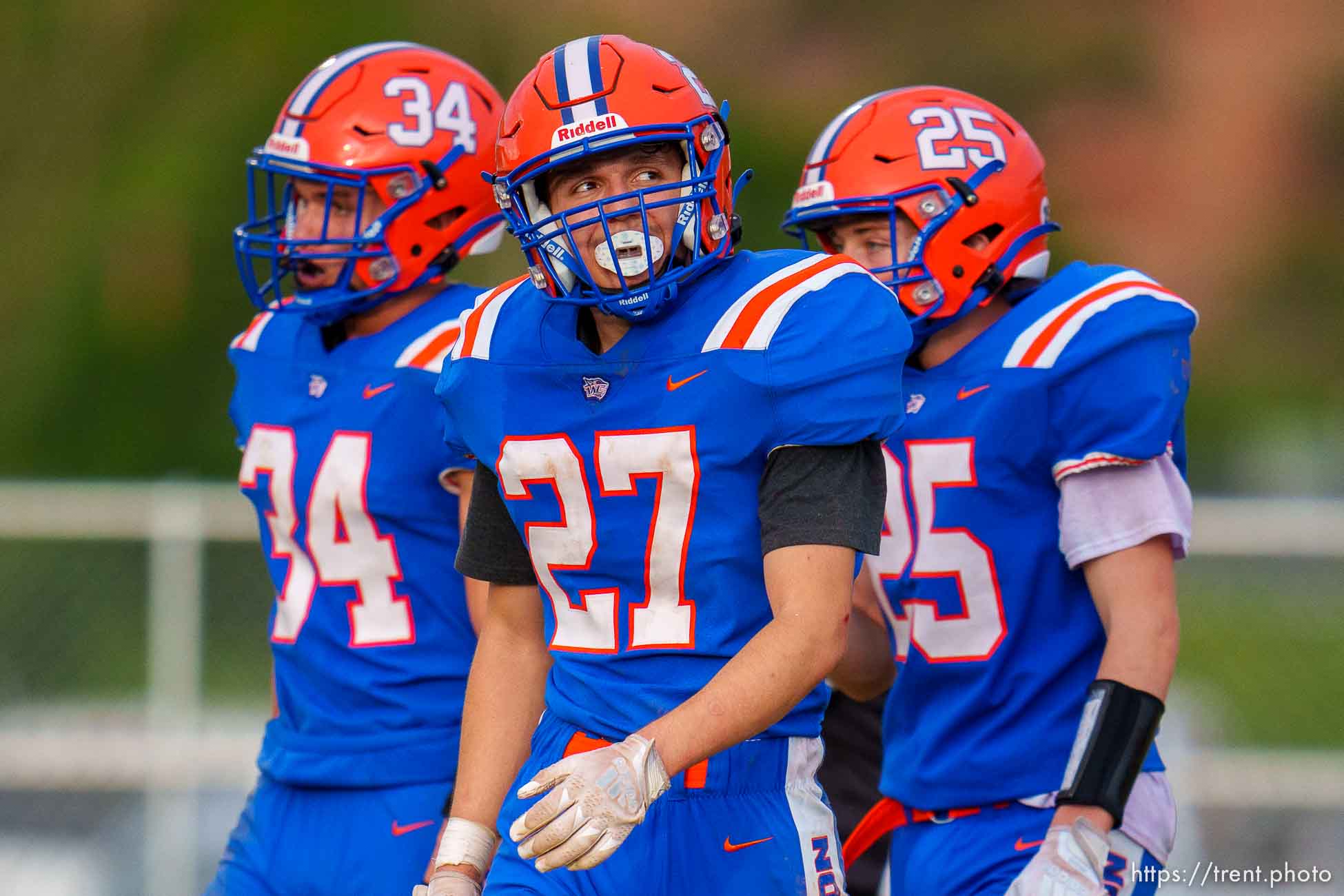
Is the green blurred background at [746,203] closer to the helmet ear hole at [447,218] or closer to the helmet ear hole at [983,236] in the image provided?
the helmet ear hole at [447,218]

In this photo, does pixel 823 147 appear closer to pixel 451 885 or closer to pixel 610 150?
pixel 610 150

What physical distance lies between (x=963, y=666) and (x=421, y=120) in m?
1.48

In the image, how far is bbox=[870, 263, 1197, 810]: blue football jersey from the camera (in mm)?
2977

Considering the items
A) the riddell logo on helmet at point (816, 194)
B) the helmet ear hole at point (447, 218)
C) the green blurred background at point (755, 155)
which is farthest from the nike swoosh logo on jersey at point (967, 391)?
the green blurred background at point (755, 155)

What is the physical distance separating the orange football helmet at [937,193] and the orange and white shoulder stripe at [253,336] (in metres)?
1.06

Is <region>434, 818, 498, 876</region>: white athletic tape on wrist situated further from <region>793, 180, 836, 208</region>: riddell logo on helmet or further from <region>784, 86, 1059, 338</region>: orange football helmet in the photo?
<region>793, 180, 836, 208</region>: riddell logo on helmet

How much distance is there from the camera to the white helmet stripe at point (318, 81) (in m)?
3.46

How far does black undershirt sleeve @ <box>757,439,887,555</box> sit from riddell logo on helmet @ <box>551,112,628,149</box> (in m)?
0.51

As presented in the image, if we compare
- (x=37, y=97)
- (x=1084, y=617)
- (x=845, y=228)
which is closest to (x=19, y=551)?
(x=845, y=228)

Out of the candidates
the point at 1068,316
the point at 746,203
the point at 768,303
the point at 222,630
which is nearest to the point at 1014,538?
the point at 1068,316

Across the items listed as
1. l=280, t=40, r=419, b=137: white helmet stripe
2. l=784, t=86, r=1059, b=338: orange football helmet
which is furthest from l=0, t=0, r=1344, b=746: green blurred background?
l=784, t=86, r=1059, b=338: orange football helmet

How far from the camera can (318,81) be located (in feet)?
11.6

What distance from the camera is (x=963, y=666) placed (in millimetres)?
3070

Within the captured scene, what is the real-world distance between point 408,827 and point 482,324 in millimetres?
1033
